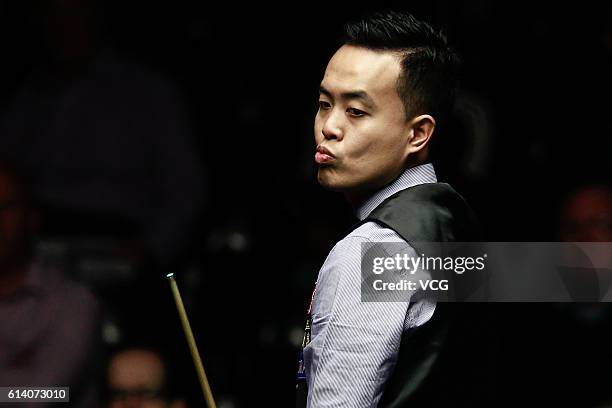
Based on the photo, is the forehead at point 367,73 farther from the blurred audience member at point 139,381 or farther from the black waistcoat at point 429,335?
the blurred audience member at point 139,381

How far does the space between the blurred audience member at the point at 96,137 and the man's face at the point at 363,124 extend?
1484 millimetres

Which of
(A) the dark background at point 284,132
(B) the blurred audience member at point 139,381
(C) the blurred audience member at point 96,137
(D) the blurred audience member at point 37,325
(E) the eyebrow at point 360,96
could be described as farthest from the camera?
(A) the dark background at point 284,132

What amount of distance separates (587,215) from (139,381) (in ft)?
5.17

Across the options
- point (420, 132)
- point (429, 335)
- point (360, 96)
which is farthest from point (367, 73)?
point (429, 335)

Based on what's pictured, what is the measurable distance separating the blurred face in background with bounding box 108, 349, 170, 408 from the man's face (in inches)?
57.4

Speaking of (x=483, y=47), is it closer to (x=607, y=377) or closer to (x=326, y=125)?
(x=607, y=377)

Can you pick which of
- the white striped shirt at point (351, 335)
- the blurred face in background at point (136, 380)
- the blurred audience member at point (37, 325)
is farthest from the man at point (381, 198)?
the blurred face in background at point (136, 380)

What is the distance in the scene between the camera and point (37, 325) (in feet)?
10.3

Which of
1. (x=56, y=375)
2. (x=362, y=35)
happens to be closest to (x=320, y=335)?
(x=362, y=35)

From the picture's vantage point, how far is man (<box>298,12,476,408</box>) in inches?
76.1

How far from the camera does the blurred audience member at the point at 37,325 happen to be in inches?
122

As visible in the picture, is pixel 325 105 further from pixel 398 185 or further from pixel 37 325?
pixel 37 325

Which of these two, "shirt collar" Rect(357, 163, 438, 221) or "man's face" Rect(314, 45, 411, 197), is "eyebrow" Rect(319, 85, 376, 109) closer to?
"man's face" Rect(314, 45, 411, 197)

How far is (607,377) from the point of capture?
3447mm
